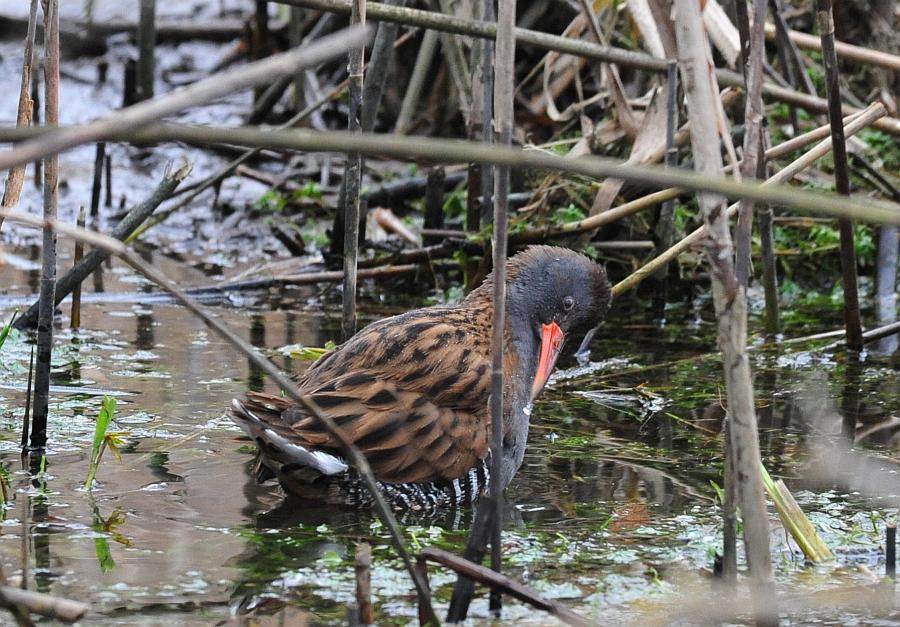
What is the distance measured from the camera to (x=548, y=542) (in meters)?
3.66

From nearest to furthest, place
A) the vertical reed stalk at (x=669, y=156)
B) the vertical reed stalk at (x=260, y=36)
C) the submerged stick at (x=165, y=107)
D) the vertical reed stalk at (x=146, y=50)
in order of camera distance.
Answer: the submerged stick at (x=165, y=107)
the vertical reed stalk at (x=669, y=156)
the vertical reed stalk at (x=146, y=50)
the vertical reed stalk at (x=260, y=36)

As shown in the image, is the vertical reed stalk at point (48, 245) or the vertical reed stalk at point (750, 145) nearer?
the vertical reed stalk at point (750, 145)

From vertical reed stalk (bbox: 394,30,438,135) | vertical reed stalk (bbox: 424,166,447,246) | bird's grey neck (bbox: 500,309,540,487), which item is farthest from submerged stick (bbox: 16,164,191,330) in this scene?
vertical reed stalk (bbox: 394,30,438,135)

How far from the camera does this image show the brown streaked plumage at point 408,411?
3.82m

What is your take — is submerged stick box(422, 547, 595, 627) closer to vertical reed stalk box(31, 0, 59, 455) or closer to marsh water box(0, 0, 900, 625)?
marsh water box(0, 0, 900, 625)

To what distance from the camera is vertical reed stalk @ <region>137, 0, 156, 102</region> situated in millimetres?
8641

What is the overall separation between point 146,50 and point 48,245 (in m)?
5.26

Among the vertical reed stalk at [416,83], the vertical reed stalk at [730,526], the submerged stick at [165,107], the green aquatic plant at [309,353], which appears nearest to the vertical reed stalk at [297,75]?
the vertical reed stalk at [416,83]

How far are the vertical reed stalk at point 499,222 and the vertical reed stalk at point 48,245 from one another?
51.2 inches

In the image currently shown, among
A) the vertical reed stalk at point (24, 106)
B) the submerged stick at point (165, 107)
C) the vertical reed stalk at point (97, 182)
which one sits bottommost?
the submerged stick at point (165, 107)

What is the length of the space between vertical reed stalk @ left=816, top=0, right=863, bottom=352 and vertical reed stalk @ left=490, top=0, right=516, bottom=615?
2.01 metres

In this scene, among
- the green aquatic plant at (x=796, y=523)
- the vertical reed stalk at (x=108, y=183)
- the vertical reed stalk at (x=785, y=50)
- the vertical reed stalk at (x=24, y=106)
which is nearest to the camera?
the green aquatic plant at (x=796, y=523)

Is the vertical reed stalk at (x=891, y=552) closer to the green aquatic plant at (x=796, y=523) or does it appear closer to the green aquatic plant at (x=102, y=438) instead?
the green aquatic plant at (x=796, y=523)

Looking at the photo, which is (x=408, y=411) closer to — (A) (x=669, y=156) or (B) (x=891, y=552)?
(B) (x=891, y=552)
